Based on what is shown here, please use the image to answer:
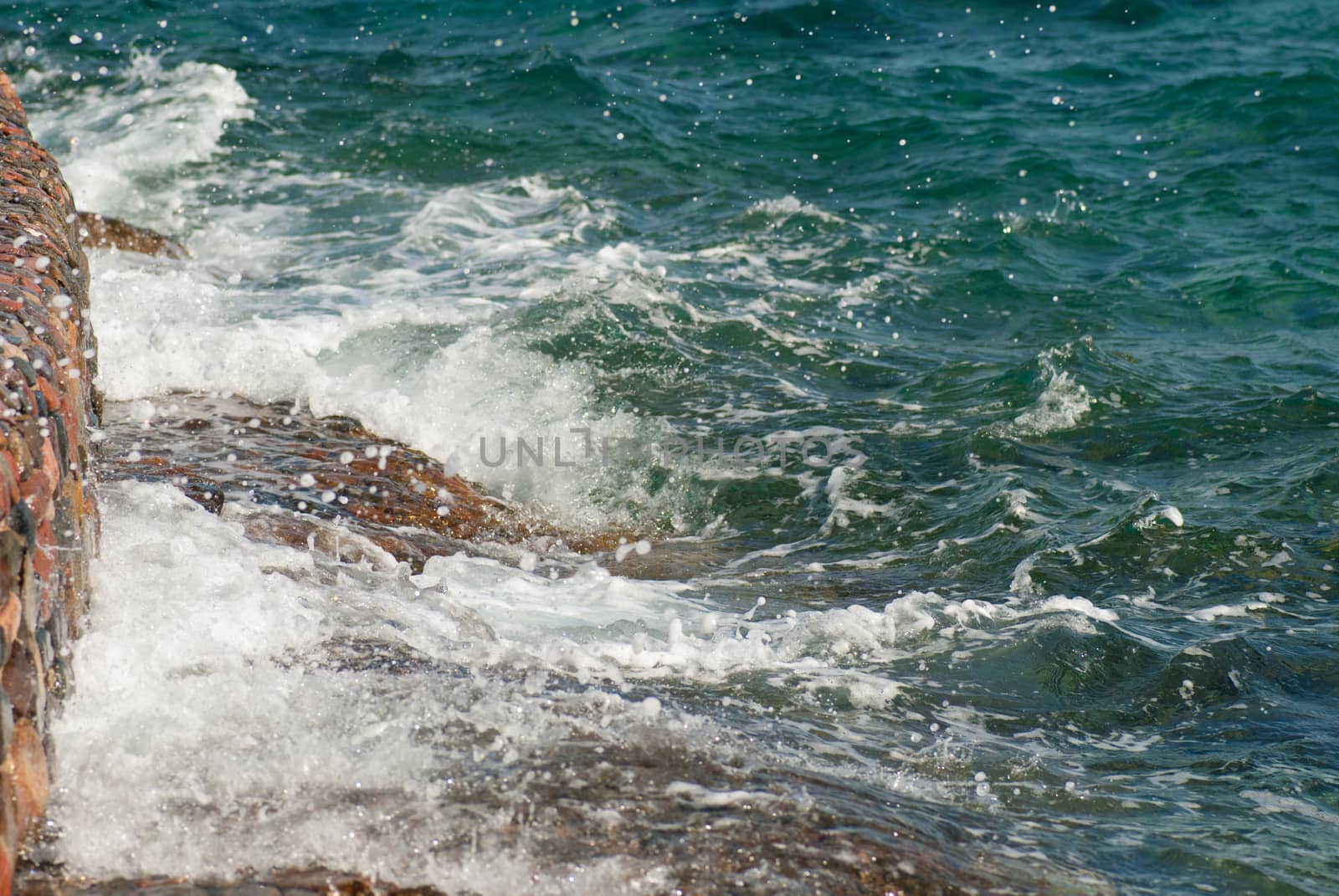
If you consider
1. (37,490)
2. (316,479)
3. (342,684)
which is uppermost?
(37,490)

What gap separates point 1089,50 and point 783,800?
46.7 ft

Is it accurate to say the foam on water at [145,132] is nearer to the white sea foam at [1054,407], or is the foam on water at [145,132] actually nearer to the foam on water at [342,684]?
the white sea foam at [1054,407]

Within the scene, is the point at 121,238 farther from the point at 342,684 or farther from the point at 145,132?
the point at 342,684

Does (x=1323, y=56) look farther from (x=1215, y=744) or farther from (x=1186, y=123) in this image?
(x=1215, y=744)

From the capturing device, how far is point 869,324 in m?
8.97

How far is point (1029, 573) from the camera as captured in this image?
5664 mm

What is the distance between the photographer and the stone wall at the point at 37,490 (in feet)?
8.57

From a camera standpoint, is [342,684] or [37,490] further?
[342,684]

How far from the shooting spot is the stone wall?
2.61 metres

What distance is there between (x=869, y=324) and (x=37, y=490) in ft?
22.2

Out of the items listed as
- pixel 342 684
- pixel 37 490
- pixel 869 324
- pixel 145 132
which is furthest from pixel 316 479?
pixel 145 132

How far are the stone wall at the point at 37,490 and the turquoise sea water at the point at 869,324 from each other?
1.12 ft

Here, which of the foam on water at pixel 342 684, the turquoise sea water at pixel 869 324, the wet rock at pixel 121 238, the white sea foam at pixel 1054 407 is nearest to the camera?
the foam on water at pixel 342 684

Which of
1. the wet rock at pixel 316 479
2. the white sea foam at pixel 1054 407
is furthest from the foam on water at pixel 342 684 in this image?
the white sea foam at pixel 1054 407
